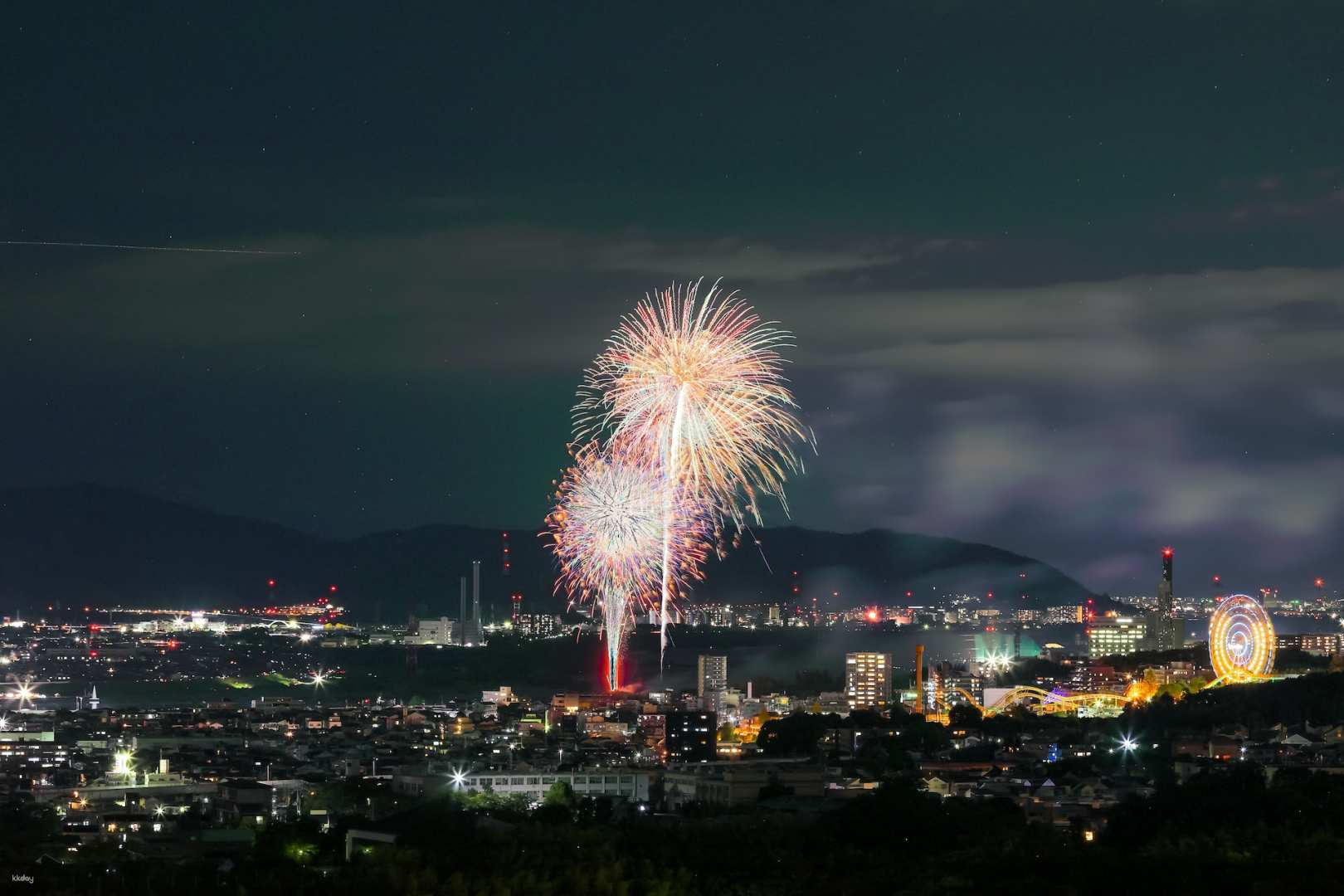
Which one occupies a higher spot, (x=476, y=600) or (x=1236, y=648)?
(x=476, y=600)

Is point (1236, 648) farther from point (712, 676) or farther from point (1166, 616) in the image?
point (1166, 616)

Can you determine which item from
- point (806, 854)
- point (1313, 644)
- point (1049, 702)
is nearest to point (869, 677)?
point (1049, 702)

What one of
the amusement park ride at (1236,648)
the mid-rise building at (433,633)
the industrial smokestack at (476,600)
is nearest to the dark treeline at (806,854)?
the amusement park ride at (1236,648)

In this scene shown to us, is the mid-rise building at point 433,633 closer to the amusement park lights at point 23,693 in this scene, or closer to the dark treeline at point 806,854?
the amusement park lights at point 23,693

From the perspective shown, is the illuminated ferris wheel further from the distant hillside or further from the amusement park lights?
the distant hillside

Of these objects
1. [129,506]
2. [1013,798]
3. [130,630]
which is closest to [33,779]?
[1013,798]
